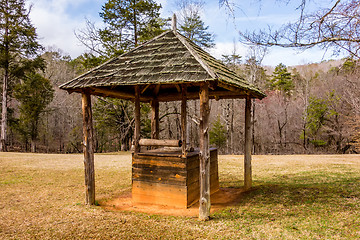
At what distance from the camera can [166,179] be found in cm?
600

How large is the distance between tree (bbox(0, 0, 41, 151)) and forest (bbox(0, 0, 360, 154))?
0.24ft

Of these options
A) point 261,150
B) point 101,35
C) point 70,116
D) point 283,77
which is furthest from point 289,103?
point 70,116

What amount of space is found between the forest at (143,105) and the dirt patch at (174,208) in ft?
31.4

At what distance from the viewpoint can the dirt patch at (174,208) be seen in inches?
223

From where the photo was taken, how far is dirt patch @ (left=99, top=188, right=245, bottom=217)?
5.66m

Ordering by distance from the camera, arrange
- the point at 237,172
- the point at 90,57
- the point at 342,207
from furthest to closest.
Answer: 1. the point at 90,57
2. the point at 237,172
3. the point at 342,207

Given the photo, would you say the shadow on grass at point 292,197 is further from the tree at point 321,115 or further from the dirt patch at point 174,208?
the tree at point 321,115

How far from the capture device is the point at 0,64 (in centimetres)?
2228

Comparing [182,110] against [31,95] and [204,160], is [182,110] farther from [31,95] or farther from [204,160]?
[31,95]

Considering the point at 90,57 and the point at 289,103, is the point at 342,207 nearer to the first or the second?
the point at 90,57

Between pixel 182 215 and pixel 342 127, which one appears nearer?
pixel 182 215

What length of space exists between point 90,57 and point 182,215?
60.2ft

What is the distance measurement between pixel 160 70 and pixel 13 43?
23.2 meters

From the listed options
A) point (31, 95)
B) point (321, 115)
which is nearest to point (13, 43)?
point (31, 95)
